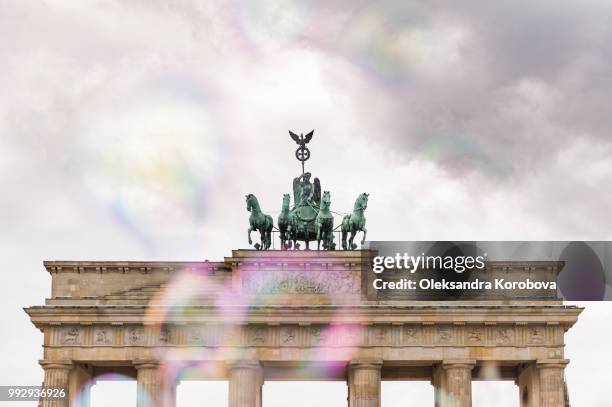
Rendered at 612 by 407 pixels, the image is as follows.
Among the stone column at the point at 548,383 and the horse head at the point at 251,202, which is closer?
the stone column at the point at 548,383

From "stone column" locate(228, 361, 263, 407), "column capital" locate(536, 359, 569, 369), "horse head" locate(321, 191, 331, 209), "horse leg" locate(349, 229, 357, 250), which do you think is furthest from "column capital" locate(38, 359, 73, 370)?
"column capital" locate(536, 359, 569, 369)

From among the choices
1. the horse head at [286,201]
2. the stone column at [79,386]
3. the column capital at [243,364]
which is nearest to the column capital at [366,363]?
the column capital at [243,364]

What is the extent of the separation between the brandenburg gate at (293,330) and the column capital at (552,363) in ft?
0.16

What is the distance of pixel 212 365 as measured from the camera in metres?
97.6

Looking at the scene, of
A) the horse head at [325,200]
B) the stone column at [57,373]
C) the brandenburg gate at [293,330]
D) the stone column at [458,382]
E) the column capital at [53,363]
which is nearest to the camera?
the stone column at [57,373]

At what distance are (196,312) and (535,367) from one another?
16.6 meters

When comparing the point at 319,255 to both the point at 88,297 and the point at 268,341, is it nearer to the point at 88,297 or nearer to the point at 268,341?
the point at 268,341

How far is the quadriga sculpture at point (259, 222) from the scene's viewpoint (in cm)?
9881

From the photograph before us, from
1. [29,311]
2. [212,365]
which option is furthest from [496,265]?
[29,311]

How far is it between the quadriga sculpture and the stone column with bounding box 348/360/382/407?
7.46 metres

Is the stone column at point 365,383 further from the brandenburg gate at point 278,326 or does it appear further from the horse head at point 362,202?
the horse head at point 362,202

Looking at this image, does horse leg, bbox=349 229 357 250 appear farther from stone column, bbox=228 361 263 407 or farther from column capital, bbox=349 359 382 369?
stone column, bbox=228 361 263 407

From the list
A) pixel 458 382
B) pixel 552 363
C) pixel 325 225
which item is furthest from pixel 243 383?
pixel 552 363

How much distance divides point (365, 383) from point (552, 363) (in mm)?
9040
